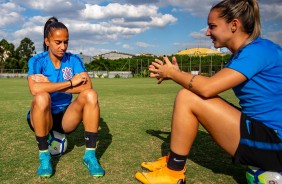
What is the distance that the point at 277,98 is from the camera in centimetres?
240

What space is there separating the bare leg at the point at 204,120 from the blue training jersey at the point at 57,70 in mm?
1749

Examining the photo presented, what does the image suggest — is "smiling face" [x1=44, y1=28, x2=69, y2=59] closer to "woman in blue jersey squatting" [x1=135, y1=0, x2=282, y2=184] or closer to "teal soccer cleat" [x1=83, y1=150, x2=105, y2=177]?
"teal soccer cleat" [x1=83, y1=150, x2=105, y2=177]

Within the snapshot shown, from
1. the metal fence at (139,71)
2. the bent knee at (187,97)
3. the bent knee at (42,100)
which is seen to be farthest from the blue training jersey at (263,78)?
the metal fence at (139,71)

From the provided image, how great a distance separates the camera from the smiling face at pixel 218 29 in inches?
101

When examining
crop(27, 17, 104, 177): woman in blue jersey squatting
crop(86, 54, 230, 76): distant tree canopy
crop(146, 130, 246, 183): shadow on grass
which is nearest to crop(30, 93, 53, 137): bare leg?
crop(27, 17, 104, 177): woman in blue jersey squatting

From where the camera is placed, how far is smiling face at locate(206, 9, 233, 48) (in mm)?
2561

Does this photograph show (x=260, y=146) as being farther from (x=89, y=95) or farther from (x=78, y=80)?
(x=78, y=80)

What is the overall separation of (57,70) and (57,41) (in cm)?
42

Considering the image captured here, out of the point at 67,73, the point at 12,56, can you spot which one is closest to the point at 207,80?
the point at 67,73

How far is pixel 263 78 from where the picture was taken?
239cm

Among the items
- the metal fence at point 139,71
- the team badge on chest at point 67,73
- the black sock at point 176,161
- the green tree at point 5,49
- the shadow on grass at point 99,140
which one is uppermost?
the green tree at point 5,49

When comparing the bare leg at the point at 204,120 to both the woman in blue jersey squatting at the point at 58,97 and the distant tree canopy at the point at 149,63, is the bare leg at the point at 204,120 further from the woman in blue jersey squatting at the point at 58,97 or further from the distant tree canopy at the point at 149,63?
the distant tree canopy at the point at 149,63

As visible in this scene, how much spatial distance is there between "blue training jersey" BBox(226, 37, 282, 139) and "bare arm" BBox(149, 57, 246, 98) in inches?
2.4

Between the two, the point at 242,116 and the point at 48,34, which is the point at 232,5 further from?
the point at 48,34
